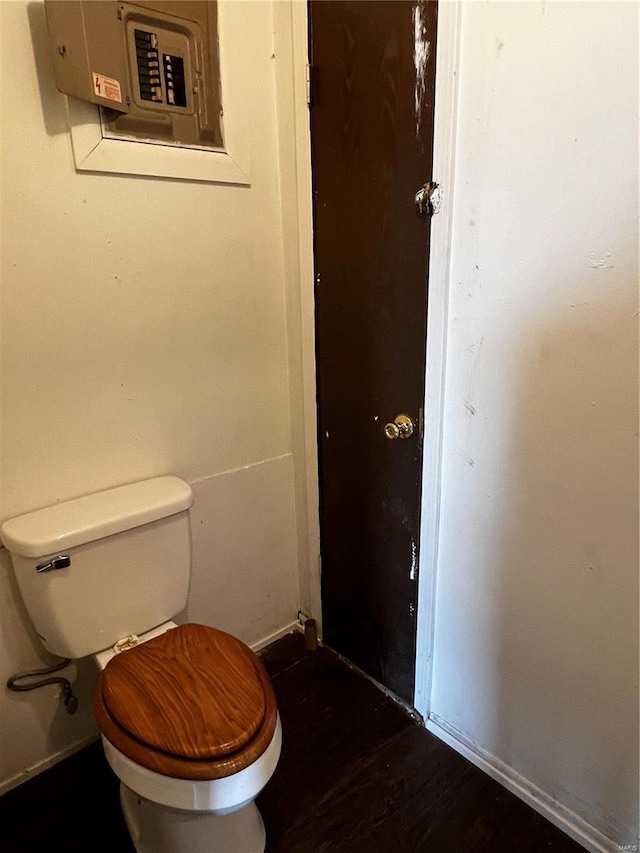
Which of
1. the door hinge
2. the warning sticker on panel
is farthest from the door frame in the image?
the warning sticker on panel

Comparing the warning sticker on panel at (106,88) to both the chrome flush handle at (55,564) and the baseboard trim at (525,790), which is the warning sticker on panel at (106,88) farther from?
the baseboard trim at (525,790)

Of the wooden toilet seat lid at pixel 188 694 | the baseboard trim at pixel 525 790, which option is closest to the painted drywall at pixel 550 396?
the baseboard trim at pixel 525 790

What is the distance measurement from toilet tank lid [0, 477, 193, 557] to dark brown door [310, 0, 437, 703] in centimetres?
48

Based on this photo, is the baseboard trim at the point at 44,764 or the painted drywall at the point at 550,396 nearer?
the painted drywall at the point at 550,396

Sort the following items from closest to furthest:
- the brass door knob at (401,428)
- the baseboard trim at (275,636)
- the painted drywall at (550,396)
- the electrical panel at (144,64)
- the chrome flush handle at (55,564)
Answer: the painted drywall at (550,396) → the electrical panel at (144,64) → the chrome flush handle at (55,564) → the brass door knob at (401,428) → the baseboard trim at (275,636)

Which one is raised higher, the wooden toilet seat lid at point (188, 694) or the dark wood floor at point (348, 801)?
the wooden toilet seat lid at point (188, 694)

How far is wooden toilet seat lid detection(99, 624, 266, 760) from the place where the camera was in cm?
98

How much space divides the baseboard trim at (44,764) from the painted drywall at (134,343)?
0.01 m

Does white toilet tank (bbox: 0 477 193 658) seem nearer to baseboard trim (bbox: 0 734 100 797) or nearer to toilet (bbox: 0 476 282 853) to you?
toilet (bbox: 0 476 282 853)

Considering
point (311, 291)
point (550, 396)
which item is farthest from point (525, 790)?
point (311, 291)

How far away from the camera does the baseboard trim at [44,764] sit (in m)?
1.33

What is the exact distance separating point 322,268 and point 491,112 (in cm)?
55

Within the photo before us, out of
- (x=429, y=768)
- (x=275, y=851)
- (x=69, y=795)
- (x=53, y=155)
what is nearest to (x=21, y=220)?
(x=53, y=155)

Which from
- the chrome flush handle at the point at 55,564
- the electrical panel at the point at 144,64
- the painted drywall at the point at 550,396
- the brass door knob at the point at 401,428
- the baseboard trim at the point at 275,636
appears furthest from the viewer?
the baseboard trim at the point at 275,636
